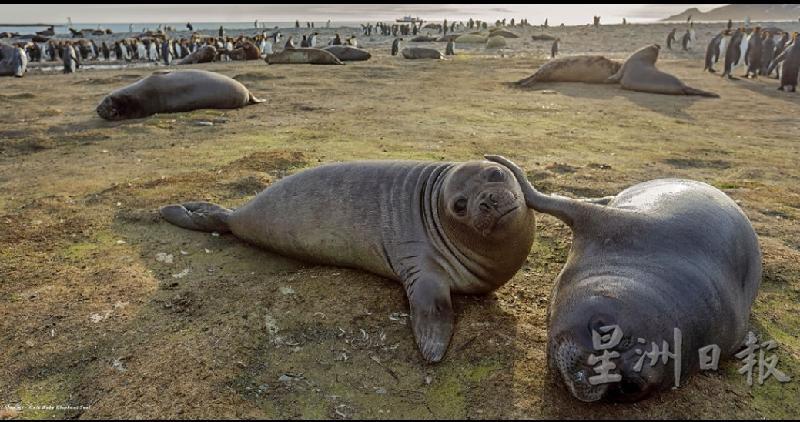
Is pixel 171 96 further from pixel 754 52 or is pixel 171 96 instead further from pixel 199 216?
pixel 754 52

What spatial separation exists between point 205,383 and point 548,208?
213 centimetres

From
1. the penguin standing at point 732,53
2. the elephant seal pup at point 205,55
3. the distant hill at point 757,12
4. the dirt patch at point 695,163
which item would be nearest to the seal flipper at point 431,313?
the dirt patch at point 695,163

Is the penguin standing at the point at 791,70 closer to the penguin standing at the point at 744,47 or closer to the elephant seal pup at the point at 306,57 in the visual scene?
the penguin standing at the point at 744,47

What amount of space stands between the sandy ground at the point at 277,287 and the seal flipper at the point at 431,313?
0.08m

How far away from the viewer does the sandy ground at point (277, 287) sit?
2701 millimetres

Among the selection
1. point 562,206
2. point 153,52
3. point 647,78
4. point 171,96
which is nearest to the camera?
point 562,206

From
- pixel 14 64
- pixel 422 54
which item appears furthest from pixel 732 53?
pixel 14 64

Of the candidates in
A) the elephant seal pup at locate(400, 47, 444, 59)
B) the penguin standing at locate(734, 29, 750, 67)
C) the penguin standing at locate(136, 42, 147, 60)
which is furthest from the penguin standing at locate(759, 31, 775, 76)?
the penguin standing at locate(136, 42, 147, 60)

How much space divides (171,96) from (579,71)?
10.2m

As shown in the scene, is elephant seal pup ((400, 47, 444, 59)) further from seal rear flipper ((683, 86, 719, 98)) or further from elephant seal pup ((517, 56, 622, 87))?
seal rear flipper ((683, 86, 719, 98))

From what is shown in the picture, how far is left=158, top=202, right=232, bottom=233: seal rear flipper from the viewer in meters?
4.79

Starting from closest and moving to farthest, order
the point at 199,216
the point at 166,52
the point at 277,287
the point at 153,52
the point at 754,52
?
1. the point at 277,287
2. the point at 199,216
3. the point at 754,52
4. the point at 166,52
5. the point at 153,52

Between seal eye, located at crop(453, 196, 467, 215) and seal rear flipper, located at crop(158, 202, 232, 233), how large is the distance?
2.11m

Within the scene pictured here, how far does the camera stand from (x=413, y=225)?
3.87 metres
